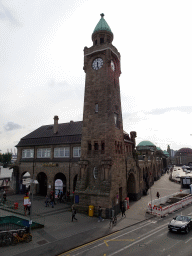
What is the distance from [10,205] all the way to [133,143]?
23872 mm

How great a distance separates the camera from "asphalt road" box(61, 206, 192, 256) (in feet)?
44.1

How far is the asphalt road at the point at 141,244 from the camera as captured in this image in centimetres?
1343

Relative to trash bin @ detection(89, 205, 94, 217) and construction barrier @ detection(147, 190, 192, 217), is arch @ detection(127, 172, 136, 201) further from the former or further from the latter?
trash bin @ detection(89, 205, 94, 217)

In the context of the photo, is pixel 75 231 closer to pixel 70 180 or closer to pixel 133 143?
pixel 70 180

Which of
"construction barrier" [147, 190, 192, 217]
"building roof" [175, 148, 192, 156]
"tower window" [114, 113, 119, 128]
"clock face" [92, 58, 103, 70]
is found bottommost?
"construction barrier" [147, 190, 192, 217]

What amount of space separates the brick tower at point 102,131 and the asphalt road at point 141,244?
238 inches

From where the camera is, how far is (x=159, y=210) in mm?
23469

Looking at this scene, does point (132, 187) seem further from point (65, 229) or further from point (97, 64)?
point (97, 64)

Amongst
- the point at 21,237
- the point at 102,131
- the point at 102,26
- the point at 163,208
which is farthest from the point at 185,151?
the point at 21,237

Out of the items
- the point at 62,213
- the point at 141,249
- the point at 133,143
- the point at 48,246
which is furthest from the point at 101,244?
the point at 133,143

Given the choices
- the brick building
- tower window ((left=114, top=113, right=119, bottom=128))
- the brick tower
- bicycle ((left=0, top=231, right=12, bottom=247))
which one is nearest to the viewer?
bicycle ((left=0, top=231, right=12, bottom=247))

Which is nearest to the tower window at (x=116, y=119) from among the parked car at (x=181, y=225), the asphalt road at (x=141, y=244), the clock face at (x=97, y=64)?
the clock face at (x=97, y=64)

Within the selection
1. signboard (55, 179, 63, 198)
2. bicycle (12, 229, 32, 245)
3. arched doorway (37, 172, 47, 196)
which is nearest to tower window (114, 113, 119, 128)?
signboard (55, 179, 63, 198)

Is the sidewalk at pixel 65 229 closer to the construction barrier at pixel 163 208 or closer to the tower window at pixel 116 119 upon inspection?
the construction barrier at pixel 163 208
